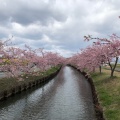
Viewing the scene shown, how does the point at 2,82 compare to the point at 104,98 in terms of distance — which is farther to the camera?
the point at 2,82

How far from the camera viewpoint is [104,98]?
26844 mm

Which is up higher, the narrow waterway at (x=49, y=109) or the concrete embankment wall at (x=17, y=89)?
the concrete embankment wall at (x=17, y=89)

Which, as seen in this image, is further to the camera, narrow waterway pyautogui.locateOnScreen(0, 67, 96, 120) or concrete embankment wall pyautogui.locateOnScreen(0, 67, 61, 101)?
concrete embankment wall pyautogui.locateOnScreen(0, 67, 61, 101)

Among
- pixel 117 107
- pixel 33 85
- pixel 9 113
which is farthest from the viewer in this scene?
pixel 33 85

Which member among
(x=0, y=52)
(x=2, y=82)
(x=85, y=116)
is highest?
(x=0, y=52)

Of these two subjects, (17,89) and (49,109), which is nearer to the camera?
(49,109)

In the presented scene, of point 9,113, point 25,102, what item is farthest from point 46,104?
point 9,113

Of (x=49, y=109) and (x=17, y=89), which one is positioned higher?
(x=17, y=89)

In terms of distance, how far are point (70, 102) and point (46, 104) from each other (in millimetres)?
3514

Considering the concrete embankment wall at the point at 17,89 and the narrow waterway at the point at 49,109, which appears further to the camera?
the concrete embankment wall at the point at 17,89

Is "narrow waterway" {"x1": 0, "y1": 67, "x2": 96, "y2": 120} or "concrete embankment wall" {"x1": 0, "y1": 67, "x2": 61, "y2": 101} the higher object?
"concrete embankment wall" {"x1": 0, "y1": 67, "x2": 61, "y2": 101}

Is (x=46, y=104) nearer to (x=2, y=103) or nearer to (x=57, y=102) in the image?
(x=57, y=102)

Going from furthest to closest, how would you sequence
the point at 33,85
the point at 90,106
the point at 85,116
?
the point at 33,85, the point at 90,106, the point at 85,116

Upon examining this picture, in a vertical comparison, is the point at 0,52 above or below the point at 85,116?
above
